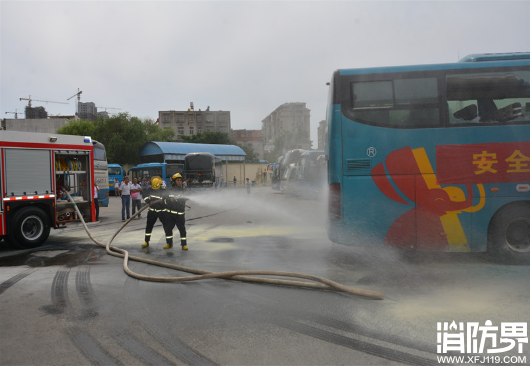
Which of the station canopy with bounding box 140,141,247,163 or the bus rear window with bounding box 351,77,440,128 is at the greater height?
the station canopy with bounding box 140,141,247,163

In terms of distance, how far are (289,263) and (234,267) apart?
1.07 m

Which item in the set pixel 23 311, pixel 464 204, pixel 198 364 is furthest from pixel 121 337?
pixel 464 204

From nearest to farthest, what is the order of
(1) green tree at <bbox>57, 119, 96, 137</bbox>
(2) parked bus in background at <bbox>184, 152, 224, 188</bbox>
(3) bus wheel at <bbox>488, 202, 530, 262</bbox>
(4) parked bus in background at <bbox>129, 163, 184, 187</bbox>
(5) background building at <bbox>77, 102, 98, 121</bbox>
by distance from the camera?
(3) bus wheel at <bbox>488, 202, 530, 262</bbox> → (2) parked bus in background at <bbox>184, 152, 224, 188</bbox> → (4) parked bus in background at <bbox>129, 163, 184, 187</bbox> → (1) green tree at <bbox>57, 119, 96, 137</bbox> → (5) background building at <bbox>77, 102, 98, 121</bbox>

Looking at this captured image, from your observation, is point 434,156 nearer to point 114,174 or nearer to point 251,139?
point 114,174

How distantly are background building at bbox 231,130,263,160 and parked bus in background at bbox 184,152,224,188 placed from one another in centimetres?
6391

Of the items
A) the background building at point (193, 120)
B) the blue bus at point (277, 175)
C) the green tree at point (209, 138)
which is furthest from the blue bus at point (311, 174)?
the background building at point (193, 120)

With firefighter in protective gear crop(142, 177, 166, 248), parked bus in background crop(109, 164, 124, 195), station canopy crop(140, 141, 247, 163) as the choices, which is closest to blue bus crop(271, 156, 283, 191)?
parked bus in background crop(109, 164, 124, 195)

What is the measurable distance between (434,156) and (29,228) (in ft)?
30.6

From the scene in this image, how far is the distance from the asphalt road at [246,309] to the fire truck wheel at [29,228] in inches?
31.3

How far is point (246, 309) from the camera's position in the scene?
14.9ft

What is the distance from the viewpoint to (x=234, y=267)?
263 inches

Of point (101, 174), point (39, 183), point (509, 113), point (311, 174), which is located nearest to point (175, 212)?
point (39, 183)

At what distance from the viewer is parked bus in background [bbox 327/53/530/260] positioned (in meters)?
6.37

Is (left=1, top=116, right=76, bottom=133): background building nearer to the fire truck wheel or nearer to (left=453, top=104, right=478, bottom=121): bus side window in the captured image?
the fire truck wheel
